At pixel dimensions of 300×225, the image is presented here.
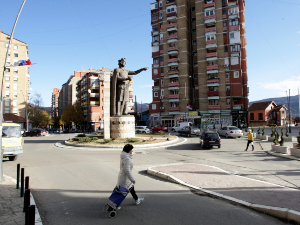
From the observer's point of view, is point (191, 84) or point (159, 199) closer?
point (159, 199)

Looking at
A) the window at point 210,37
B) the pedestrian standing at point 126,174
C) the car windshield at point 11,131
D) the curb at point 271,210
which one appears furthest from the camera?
the window at point 210,37

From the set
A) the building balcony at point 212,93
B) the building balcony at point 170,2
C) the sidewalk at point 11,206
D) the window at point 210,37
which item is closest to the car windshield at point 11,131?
the sidewalk at point 11,206

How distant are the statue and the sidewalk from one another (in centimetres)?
1434

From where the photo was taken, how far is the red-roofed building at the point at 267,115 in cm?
5884

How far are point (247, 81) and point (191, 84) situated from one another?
13.8 metres

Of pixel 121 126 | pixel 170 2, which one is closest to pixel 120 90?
pixel 121 126

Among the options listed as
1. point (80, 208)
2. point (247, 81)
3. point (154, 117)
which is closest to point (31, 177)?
point (80, 208)

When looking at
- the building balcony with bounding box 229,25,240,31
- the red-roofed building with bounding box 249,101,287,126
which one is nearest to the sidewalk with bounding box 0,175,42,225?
the building balcony with bounding box 229,25,240,31

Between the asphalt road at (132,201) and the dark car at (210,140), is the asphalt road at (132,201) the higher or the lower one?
the lower one

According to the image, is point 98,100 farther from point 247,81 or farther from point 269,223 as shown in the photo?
point 269,223

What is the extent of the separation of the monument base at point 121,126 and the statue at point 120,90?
78 cm

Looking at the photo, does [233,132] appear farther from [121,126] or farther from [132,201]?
[132,201]

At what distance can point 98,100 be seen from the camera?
69.0 metres

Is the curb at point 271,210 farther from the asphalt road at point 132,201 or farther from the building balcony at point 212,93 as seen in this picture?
the building balcony at point 212,93
